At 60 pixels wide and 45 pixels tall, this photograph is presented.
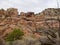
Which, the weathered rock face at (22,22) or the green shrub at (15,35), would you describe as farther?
the weathered rock face at (22,22)

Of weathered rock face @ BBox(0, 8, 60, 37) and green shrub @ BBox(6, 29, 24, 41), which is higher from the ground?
weathered rock face @ BBox(0, 8, 60, 37)

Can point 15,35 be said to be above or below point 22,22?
below

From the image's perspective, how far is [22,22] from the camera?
6931cm

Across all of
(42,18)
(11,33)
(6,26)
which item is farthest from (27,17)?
(11,33)

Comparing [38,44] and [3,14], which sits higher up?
[3,14]

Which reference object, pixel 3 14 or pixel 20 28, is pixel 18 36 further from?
pixel 3 14

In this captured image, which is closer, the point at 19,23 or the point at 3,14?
the point at 19,23

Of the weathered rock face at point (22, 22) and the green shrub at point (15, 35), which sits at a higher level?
the weathered rock face at point (22, 22)

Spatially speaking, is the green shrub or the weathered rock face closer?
the green shrub

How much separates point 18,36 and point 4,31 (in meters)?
6.20

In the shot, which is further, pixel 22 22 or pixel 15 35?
pixel 22 22

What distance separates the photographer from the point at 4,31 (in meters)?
62.9

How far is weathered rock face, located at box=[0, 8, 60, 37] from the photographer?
6392cm

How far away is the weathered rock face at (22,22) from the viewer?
6392 centimetres
